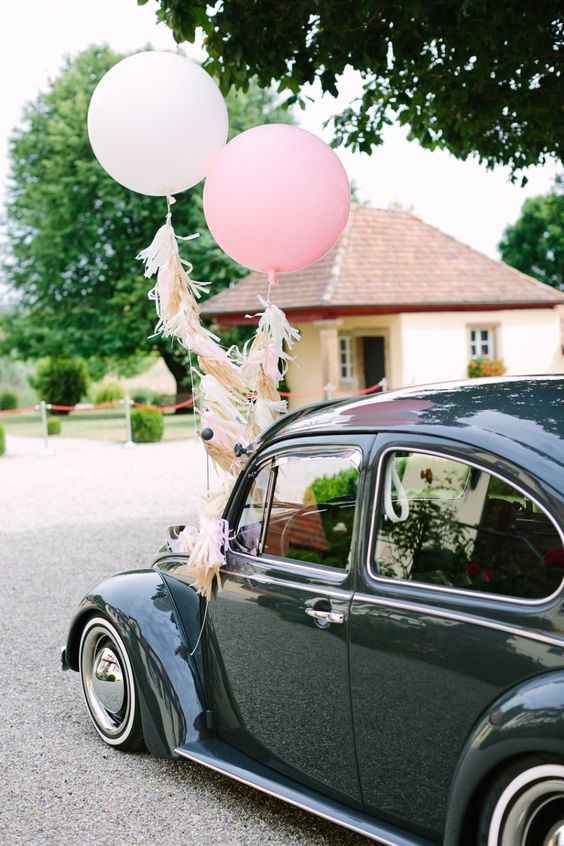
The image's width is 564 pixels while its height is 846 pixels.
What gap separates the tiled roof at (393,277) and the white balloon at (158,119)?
17688 mm

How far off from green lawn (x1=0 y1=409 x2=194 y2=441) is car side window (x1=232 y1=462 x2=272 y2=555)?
20.5 metres

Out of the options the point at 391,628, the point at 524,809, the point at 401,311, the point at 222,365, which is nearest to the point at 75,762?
the point at 222,365

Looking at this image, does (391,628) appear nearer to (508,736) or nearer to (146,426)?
(508,736)

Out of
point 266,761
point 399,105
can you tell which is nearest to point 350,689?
point 266,761

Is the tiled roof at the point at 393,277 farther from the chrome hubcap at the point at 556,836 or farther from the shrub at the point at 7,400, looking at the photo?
the chrome hubcap at the point at 556,836

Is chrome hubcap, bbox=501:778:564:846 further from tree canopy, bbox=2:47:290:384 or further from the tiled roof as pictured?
tree canopy, bbox=2:47:290:384

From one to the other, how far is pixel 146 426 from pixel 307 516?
19582mm

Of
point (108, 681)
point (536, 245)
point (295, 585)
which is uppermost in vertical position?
point (536, 245)

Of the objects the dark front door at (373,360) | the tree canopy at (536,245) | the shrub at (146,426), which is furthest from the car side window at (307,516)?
the tree canopy at (536,245)

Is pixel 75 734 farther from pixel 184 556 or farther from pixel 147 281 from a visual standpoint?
pixel 147 281

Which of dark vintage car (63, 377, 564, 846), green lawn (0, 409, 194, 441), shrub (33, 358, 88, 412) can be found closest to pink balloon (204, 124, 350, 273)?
dark vintage car (63, 377, 564, 846)

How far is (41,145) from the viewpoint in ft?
126

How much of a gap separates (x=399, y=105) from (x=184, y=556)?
21.4 feet

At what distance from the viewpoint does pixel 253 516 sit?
3879 millimetres
